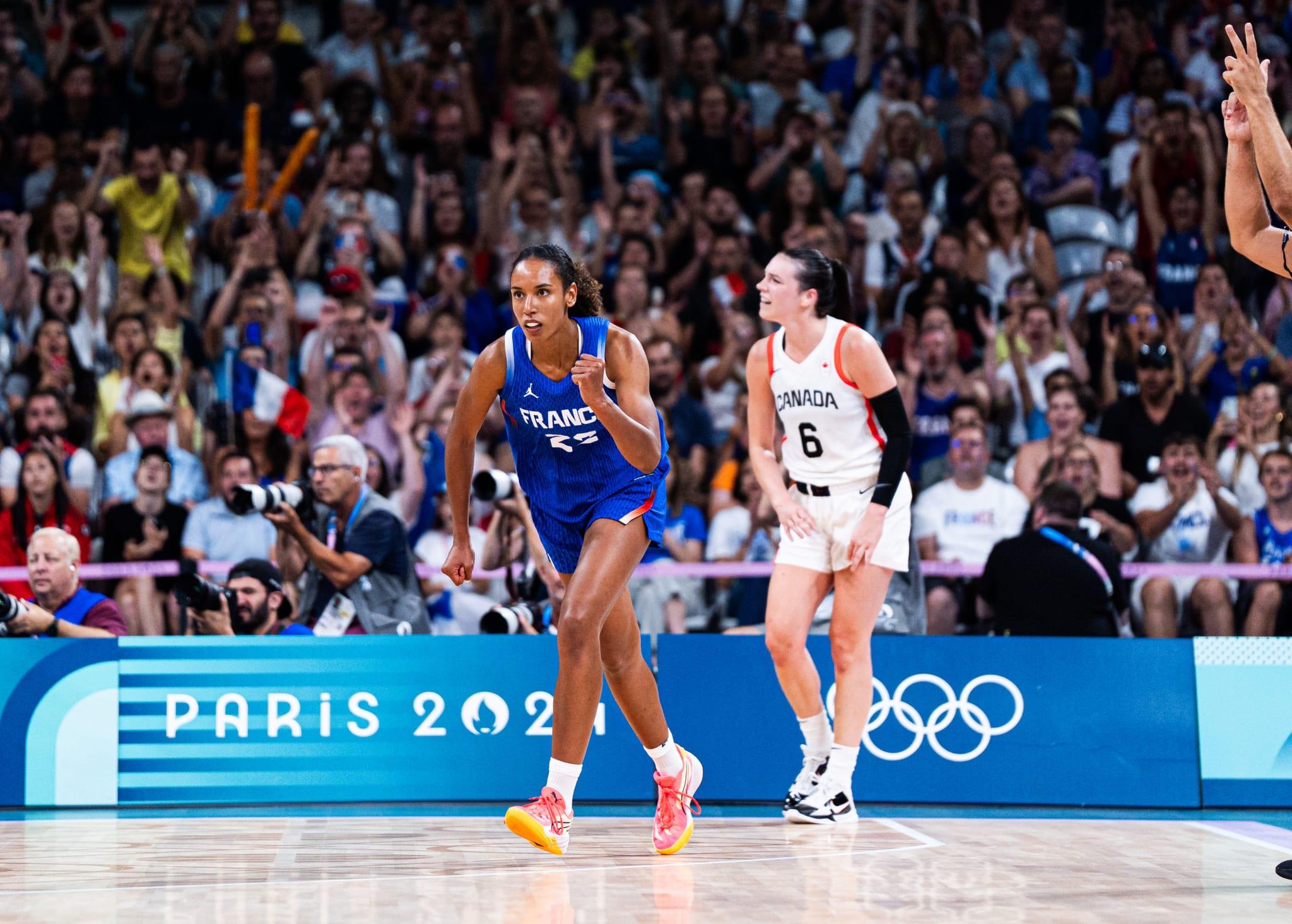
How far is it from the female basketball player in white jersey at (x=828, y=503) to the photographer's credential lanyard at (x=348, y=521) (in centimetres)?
215

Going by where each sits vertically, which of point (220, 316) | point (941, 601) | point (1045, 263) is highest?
point (1045, 263)

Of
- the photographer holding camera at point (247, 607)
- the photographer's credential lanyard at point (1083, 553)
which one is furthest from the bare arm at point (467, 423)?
the photographer's credential lanyard at point (1083, 553)

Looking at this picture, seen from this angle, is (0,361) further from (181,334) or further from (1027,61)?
(1027,61)

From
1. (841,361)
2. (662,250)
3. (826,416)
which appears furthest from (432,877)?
(662,250)

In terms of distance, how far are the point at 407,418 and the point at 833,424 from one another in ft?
13.5

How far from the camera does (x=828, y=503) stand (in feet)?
20.5

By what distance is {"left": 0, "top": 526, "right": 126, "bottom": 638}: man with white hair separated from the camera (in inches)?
273

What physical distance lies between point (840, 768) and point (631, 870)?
1531 mm

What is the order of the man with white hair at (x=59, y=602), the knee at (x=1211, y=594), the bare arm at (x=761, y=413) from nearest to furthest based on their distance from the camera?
the bare arm at (x=761, y=413) < the man with white hair at (x=59, y=602) < the knee at (x=1211, y=594)

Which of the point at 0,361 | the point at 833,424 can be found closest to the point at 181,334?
the point at 0,361

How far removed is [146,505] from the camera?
9.12m

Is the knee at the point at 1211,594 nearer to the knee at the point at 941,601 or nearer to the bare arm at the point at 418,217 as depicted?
the knee at the point at 941,601

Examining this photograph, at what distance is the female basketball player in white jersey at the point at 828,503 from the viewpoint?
6.09 metres

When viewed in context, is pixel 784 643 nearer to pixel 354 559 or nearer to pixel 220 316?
pixel 354 559
